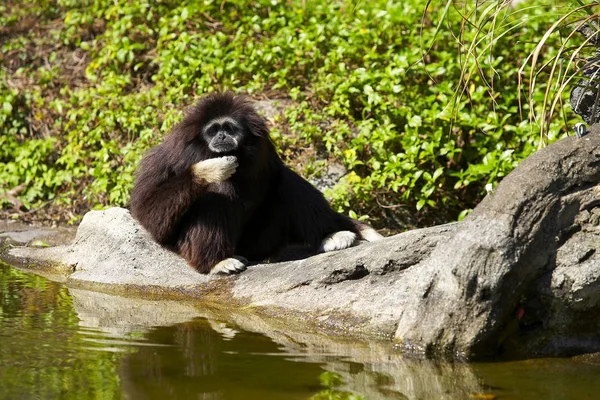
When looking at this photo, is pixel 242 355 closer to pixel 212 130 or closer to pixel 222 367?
pixel 222 367

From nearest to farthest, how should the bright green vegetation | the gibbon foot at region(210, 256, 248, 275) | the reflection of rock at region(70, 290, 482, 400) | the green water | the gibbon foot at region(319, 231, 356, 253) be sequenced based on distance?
the green water → the reflection of rock at region(70, 290, 482, 400) → the gibbon foot at region(210, 256, 248, 275) → the gibbon foot at region(319, 231, 356, 253) → the bright green vegetation

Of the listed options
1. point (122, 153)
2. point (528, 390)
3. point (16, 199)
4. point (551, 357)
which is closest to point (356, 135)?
point (122, 153)

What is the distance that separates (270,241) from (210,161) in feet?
3.97

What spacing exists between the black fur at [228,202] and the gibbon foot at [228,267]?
96mm

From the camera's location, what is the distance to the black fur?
7.94 meters

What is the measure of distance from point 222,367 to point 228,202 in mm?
2920

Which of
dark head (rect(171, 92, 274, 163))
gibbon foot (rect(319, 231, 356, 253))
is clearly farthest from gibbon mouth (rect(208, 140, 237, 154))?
gibbon foot (rect(319, 231, 356, 253))

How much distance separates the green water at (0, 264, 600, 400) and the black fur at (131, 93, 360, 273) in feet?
4.25

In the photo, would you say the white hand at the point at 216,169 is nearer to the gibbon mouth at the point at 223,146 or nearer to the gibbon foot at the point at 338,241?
the gibbon mouth at the point at 223,146

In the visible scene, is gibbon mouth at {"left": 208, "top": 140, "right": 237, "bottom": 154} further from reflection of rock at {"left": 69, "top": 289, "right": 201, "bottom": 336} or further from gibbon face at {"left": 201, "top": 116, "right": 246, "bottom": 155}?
reflection of rock at {"left": 69, "top": 289, "right": 201, "bottom": 336}

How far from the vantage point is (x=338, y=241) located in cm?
848

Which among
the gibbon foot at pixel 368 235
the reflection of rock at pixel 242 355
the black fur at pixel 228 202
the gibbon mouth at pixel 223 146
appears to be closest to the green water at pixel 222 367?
the reflection of rock at pixel 242 355

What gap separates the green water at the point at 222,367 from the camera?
15.9ft

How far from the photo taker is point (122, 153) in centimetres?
1227
